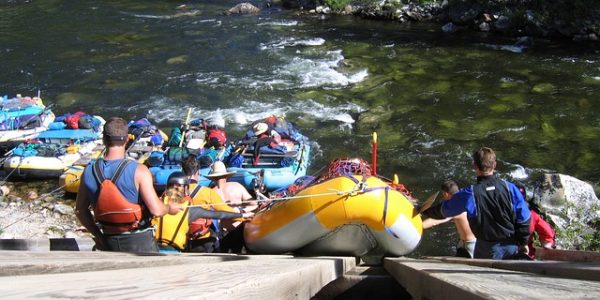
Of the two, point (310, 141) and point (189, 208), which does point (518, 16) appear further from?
point (189, 208)

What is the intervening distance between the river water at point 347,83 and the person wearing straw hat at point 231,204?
2.53m

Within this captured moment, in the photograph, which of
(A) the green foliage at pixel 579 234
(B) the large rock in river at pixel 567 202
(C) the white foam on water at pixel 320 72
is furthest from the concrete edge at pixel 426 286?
(C) the white foam on water at pixel 320 72

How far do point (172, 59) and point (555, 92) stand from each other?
10301 millimetres

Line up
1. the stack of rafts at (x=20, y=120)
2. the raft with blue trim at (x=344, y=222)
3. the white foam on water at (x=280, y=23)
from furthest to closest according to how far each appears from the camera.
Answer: the white foam on water at (x=280, y=23) → the stack of rafts at (x=20, y=120) → the raft with blue trim at (x=344, y=222)

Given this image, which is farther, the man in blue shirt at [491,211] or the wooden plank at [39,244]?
the man in blue shirt at [491,211]

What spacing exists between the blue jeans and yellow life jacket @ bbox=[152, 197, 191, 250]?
7.41 ft

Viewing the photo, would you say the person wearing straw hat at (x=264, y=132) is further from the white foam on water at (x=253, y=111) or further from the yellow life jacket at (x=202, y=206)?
the yellow life jacket at (x=202, y=206)

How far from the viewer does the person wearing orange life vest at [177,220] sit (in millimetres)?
4121

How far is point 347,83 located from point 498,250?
10134 millimetres

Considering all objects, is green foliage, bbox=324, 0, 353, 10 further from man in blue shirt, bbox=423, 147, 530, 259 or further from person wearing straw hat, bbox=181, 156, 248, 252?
man in blue shirt, bbox=423, 147, 530, 259

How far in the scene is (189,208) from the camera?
4180 millimetres

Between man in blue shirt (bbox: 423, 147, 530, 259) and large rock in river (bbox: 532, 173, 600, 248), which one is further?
large rock in river (bbox: 532, 173, 600, 248)

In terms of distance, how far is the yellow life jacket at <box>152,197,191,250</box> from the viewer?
412cm

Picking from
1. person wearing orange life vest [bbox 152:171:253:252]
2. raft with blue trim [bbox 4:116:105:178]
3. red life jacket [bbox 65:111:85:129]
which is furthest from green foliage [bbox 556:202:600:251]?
red life jacket [bbox 65:111:85:129]
